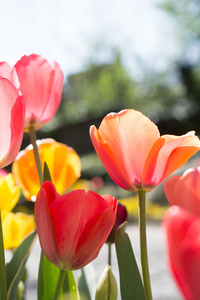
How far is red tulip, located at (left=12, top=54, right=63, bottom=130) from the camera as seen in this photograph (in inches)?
13.5

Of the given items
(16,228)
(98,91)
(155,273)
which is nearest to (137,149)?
(16,228)

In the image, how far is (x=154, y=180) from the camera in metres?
0.28

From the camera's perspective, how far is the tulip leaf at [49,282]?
320 millimetres

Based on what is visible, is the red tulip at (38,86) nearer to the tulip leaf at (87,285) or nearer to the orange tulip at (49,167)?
the orange tulip at (49,167)

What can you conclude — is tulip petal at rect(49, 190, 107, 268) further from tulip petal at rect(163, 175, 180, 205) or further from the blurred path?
the blurred path

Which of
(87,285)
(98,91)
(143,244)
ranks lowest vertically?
(98,91)

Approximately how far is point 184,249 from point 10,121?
6.6 inches

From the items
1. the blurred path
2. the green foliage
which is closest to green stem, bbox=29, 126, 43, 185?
the blurred path

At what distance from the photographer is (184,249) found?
124 mm

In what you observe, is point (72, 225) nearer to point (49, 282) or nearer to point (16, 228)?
point (49, 282)

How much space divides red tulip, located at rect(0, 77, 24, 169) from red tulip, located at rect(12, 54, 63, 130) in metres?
0.08

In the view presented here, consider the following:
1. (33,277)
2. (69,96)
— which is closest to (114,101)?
(69,96)

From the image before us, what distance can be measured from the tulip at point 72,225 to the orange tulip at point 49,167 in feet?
0.48

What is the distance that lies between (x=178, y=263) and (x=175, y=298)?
1230 mm
